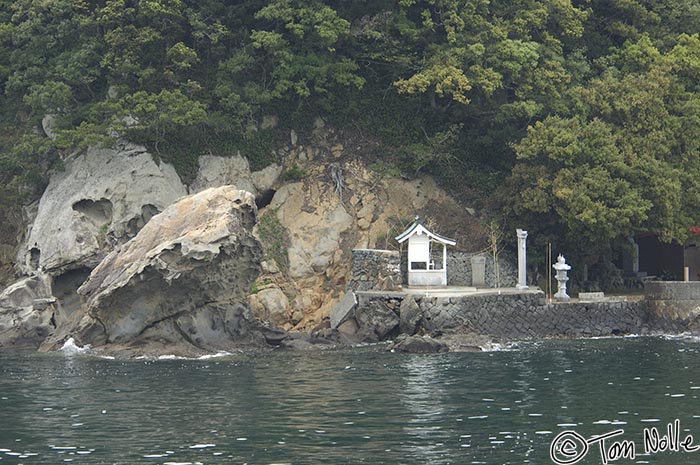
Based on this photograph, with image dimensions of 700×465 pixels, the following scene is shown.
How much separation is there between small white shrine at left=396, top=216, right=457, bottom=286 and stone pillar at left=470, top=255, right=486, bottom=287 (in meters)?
1.48

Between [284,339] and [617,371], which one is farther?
[284,339]

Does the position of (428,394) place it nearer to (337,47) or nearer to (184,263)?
(184,263)

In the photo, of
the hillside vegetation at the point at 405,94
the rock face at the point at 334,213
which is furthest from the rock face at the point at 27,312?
the rock face at the point at 334,213

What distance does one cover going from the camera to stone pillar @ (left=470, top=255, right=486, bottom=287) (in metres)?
51.0

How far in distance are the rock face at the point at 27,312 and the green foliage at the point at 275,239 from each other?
8176 millimetres

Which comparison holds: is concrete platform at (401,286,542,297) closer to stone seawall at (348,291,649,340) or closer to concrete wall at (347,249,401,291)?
stone seawall at (348,291,649,340)

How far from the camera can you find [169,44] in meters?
52.4

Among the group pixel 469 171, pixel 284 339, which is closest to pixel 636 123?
pixel 469 171

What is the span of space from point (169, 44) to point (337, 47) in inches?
258

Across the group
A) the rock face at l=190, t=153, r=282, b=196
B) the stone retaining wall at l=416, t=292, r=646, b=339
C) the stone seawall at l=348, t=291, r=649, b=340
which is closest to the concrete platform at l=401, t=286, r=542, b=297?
the stone seawall at l=348, t=291, r=649, b=340

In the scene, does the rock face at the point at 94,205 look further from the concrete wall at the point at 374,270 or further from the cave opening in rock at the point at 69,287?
the concrete wall at the point at 374,270

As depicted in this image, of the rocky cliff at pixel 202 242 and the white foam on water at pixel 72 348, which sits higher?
the rocky cliff at pixel 202 242

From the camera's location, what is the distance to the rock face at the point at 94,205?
48.3 metres

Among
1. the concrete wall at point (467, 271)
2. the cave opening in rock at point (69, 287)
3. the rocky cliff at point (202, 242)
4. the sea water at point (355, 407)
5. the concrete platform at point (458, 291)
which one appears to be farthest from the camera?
the concrete wall at point (467, 271)
